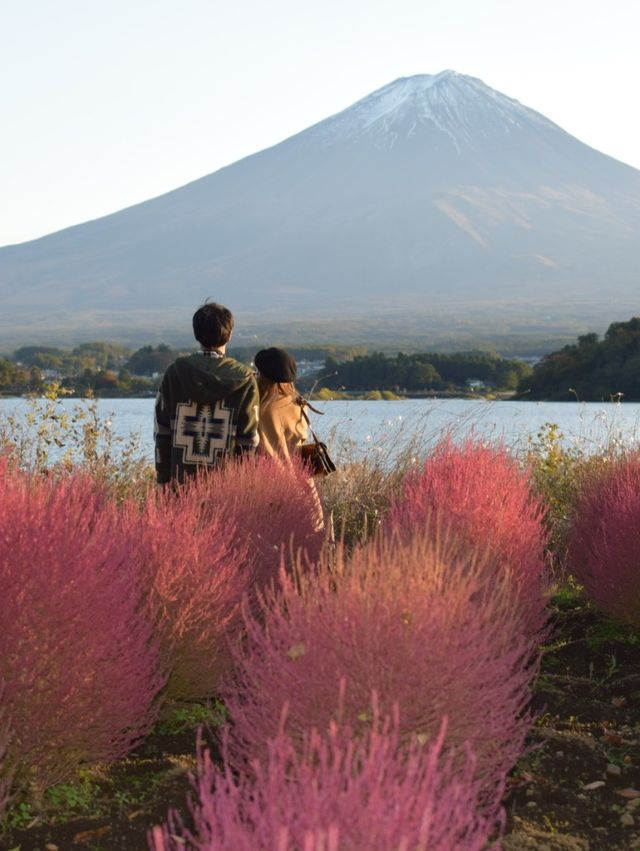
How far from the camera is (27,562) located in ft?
13.2

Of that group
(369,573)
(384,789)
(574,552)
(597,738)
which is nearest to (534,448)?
(574,552)

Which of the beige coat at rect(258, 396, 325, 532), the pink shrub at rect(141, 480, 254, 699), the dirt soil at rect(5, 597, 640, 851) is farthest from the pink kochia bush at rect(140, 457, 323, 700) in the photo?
the beige coat at rect(258, 396, 325, 532)

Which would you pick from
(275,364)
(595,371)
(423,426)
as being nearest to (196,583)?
(275,364)

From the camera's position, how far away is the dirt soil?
3.91 meters

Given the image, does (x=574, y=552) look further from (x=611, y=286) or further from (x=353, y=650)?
(x=611, y=286)

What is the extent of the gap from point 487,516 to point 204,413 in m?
1.52

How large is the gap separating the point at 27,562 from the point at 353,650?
1.11 metres

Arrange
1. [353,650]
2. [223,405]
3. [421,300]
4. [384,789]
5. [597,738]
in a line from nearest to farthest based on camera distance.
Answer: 1. [384,789]
2. [353,650]
3. [597,738]
4. [223,405]
5. [421,300]

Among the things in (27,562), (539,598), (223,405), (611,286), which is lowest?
(539,598)

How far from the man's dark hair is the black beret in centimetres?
41

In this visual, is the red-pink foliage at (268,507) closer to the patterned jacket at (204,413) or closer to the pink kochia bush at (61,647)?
the patterned jacket at (204,413)

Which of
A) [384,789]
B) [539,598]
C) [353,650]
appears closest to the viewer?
[384,789]

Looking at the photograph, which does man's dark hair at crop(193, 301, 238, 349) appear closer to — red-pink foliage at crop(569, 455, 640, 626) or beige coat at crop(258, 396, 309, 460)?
beige coat at crop(258, 396, 309, 460)

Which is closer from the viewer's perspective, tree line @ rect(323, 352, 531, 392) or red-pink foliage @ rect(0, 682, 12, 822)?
red-pink foliage @ rect(0, 682, 12, 822)
